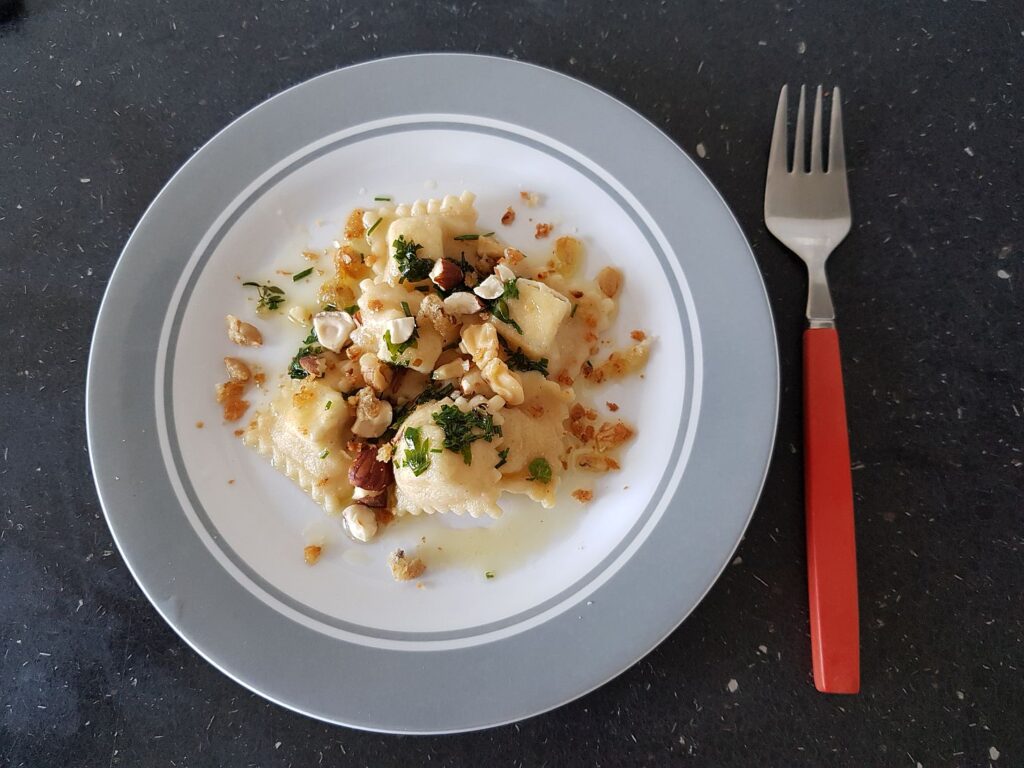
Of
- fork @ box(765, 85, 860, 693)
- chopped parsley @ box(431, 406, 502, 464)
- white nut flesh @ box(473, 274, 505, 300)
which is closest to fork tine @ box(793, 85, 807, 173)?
fork @ box(765, 85, 860, 693)

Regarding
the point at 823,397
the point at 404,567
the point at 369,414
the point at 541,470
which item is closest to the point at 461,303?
the point at 369,414

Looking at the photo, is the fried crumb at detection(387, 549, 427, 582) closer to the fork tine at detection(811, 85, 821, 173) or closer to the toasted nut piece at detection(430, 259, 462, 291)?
the toasted nut piece at detection(430, 259, 462, 291)

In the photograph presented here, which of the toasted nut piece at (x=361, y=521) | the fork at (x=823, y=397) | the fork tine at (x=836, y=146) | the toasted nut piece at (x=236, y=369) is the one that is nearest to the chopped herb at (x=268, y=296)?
the toasted nut piece at (x=236, y=369)

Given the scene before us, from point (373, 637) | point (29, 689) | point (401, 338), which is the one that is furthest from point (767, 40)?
point (29, 689)

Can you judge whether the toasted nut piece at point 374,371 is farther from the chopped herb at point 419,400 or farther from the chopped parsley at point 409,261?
the chopped parsley at point 409,261

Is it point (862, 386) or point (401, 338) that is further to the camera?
point (862, 386)

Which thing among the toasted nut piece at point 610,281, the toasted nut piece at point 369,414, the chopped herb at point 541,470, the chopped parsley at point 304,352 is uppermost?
the toasted nut piece at point 610,281

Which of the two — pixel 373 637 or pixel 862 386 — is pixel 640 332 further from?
pixel 373 637

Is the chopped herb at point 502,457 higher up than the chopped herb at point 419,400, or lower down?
lower down
